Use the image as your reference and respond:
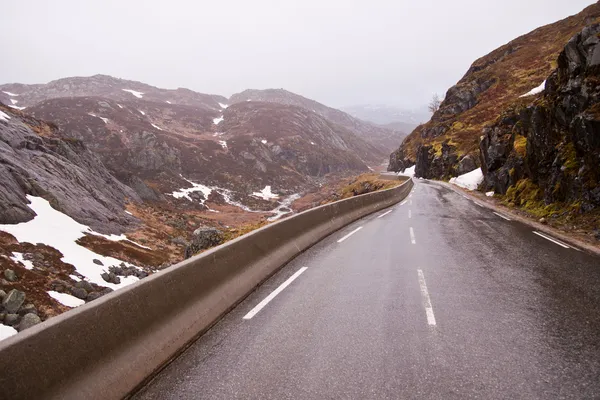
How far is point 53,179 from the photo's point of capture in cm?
2969

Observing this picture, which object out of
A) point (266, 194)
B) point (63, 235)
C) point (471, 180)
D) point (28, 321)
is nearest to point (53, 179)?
point (63, 235)

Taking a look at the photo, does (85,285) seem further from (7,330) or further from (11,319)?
(7,330)

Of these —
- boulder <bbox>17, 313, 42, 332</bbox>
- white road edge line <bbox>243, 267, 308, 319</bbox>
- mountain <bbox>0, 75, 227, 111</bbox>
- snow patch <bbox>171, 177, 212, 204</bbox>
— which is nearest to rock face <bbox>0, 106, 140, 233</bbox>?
boulder <bbox>17, 313, 42, 332</bbox>

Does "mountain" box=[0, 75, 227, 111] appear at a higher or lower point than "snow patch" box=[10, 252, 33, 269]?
higher

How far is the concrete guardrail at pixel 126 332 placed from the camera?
2.84 metres

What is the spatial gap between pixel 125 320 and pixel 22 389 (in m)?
1.20

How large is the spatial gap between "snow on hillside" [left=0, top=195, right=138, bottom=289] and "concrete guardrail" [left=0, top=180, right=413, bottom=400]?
15314 millimetres

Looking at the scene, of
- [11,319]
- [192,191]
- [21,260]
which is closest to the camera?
[11,319]

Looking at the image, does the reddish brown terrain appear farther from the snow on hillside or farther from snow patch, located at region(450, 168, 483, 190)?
snow patch, located at region(450, 168, 483, 190)

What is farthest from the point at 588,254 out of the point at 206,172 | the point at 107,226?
the point at 206,172

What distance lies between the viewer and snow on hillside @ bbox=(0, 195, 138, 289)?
19.9m

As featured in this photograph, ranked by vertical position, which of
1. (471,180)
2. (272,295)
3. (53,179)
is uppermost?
(53,179)

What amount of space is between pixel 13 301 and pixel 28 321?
182 centimetres

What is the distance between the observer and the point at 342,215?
1563 cm
